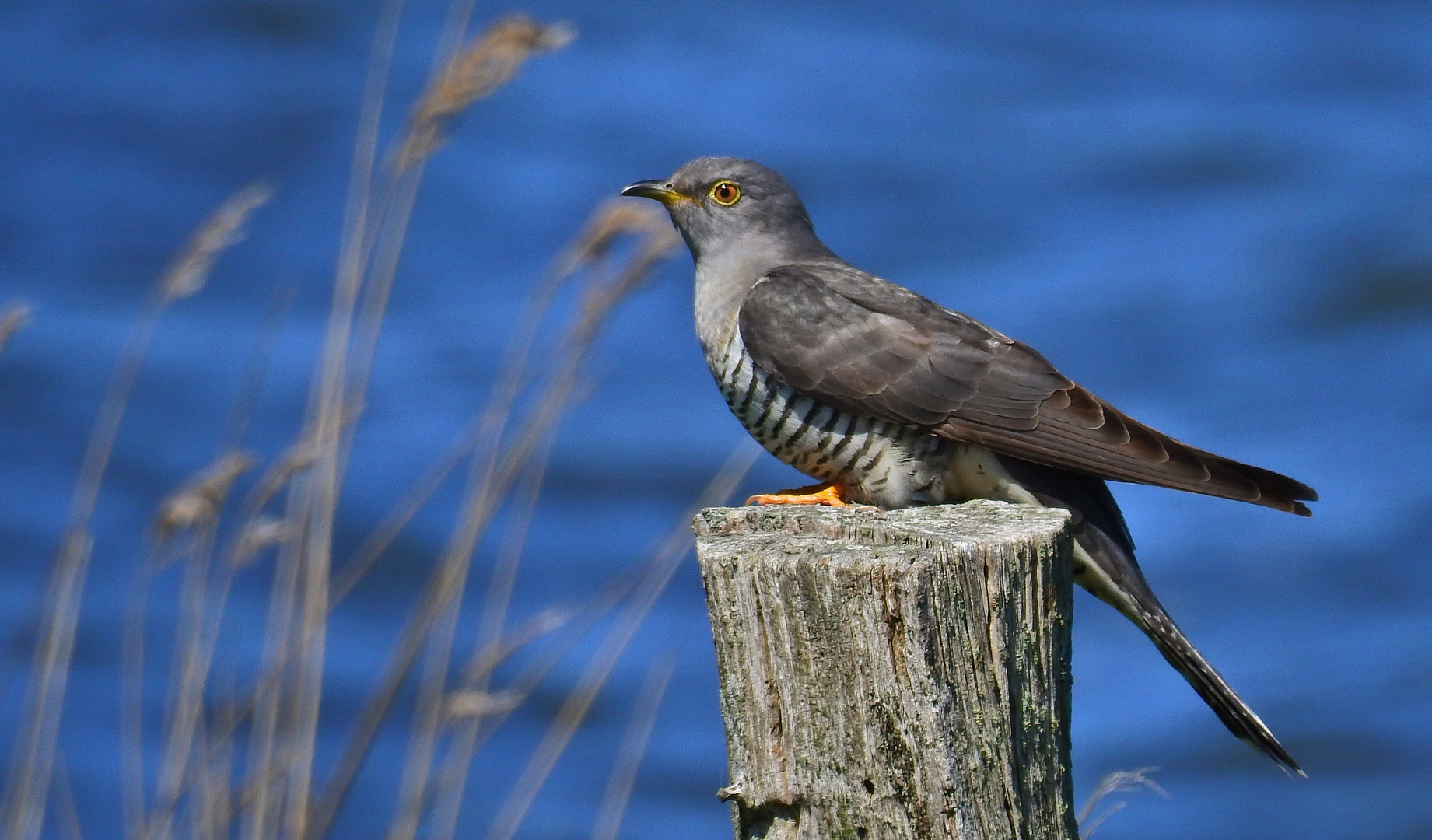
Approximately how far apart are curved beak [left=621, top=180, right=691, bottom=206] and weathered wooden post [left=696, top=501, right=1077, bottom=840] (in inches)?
79.1

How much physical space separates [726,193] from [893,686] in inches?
86.0

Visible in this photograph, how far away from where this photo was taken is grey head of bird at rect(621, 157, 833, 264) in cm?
393

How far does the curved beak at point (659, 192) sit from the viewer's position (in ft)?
13.1

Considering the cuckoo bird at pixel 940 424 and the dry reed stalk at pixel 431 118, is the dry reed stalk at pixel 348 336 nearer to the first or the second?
the dry reed stalk at pixel 431 118

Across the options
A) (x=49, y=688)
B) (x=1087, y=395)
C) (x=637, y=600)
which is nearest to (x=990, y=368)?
(x=1087, y=395)

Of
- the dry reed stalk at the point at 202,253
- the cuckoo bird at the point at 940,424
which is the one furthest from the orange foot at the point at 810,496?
the dry reed stalk at the point at 202,253

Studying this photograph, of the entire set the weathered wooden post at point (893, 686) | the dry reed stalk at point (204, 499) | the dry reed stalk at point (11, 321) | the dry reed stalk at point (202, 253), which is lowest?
the weathered wooden post at point (893, 686)

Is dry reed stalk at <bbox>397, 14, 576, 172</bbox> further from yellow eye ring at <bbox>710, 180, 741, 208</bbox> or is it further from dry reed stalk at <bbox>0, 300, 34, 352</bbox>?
yellow eye ring at <bbox>710, 180, 741, 208</bbox>

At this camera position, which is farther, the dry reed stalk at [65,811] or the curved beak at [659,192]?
the curved beak at [659,192]

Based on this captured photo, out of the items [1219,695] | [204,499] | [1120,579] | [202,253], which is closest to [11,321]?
[202,253]

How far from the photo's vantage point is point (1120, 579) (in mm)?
3209

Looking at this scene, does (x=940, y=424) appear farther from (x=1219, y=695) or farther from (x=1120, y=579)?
(x=1219, y=695)

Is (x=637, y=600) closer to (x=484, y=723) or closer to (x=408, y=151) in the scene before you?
(x=484, y=723)

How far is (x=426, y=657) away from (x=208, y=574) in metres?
0.56
